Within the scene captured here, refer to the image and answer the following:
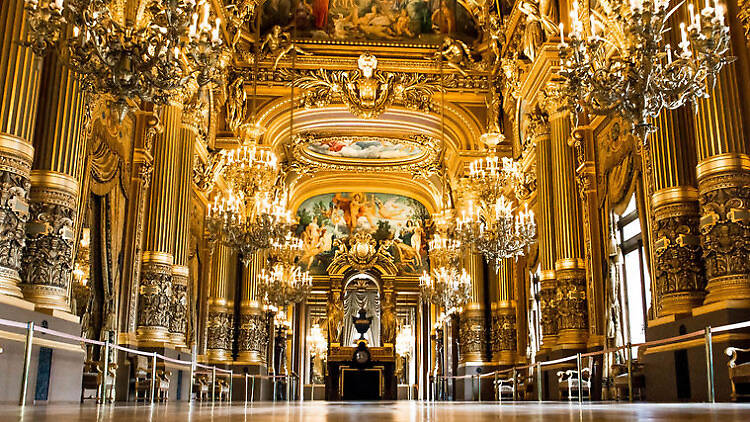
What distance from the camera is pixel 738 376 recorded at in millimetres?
6754

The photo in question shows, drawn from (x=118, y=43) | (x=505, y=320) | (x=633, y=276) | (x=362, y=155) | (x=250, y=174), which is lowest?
(x=505, y=320)

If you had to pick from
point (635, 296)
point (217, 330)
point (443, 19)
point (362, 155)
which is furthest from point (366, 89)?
point (635, 296)

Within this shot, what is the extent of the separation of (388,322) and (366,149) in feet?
25.1

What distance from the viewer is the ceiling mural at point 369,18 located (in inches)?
730

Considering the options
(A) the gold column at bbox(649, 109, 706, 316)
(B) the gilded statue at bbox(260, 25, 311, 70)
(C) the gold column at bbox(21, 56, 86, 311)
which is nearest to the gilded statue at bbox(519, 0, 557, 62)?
(A) the gold column at bbox(649, 109, 706, 316)

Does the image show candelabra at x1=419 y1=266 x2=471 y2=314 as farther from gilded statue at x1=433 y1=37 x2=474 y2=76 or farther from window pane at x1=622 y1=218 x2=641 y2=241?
window pane at x1=622 y1=218 x2=641 y2=241

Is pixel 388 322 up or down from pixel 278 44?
down

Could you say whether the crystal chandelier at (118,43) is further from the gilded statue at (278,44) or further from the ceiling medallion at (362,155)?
the ceiling medallion at (362,155)

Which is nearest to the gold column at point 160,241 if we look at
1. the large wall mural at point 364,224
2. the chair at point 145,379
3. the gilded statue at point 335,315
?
the chair at point 145,379

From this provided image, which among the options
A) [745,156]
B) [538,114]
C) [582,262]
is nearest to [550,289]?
[582,262]

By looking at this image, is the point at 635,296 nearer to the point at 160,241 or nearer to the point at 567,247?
the point at 567,247

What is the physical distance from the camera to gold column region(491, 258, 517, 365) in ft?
62.1

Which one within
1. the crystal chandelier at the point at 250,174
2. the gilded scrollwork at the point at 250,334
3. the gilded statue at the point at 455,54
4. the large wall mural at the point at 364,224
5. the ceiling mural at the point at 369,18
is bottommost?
the gilded scrollwork at the point at 250,334

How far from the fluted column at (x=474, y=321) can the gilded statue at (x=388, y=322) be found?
7.69 meters
